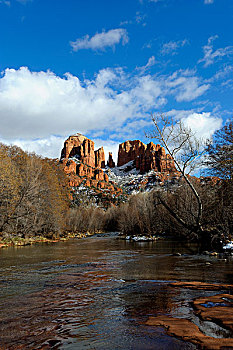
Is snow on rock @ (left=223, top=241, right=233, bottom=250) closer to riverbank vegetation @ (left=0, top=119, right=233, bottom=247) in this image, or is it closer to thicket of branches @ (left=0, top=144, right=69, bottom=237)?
riverbank vegetation @ (left=0, top=119, right=233, bottom=247)

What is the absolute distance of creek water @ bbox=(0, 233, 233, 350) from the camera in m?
4.95

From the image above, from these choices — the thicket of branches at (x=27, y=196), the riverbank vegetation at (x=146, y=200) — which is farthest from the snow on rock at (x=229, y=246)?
the thicket of branches at (x=27, y=196)

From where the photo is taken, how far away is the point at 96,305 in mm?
7516

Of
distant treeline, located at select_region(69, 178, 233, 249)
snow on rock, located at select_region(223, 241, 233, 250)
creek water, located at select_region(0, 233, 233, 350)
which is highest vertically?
distant treeline, located at select_region(69, 178, 233, 249)

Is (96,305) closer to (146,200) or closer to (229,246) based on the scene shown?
(229,246)

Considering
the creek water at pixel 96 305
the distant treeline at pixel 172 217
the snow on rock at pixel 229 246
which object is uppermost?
the distant treeline at pixel 172 217

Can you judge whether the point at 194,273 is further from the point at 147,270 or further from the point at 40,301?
the point at 40,301

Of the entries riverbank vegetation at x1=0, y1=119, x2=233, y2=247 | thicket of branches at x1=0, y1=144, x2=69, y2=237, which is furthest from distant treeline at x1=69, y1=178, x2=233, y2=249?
thicket of branches at x1=0, y1=144, x2=69, y2=237

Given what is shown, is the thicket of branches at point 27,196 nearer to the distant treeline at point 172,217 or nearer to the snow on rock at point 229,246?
the distant treeline at point 172,217

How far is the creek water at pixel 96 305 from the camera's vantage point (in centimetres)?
495

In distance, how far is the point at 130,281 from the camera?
1080 centimetres

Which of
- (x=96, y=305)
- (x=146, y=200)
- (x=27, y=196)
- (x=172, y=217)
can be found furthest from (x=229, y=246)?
(x=146, y=200)

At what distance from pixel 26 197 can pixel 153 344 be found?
35.2 metres

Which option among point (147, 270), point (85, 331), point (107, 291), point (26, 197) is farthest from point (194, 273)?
point (26, 197)
